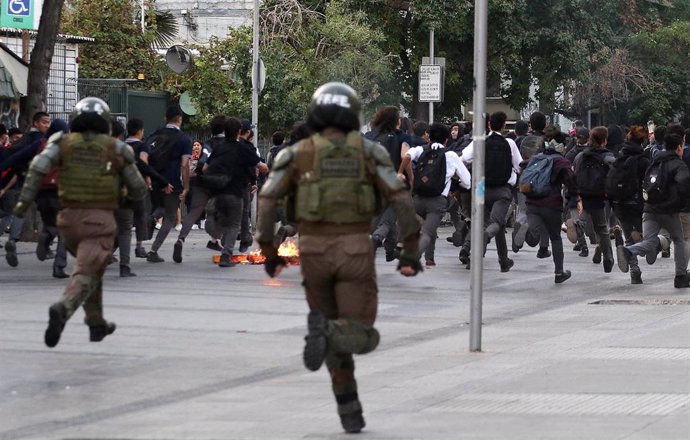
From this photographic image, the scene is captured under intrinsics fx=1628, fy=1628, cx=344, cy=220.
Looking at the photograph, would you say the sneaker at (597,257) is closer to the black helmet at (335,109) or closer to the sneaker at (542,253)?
the sneaker at (542,253)

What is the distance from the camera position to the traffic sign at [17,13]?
1000 inches

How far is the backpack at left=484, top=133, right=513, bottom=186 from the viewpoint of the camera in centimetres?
1872

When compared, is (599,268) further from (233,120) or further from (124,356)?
(124,356)

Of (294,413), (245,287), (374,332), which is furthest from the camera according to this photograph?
→ (245,287)

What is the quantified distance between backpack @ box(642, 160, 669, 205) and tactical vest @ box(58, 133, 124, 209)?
7.35m

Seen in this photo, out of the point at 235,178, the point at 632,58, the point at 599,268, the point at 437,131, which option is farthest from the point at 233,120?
the point at 632,58

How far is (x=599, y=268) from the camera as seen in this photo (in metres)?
20.2

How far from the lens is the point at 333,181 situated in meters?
8.27

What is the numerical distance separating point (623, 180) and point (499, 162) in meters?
1.43

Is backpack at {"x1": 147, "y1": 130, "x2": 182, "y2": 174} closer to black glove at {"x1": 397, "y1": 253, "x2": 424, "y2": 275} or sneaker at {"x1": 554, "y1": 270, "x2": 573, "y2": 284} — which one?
sneaker at {"x1": 554, "y1": 270, "x2": 573, "y2": 284}

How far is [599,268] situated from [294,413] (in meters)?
11.9

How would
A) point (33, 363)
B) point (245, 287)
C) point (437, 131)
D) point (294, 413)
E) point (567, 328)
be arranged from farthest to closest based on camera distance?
point (437, 131) < point (245, 287) < point (567, 328) < point (33, 363) < point (294, 413)

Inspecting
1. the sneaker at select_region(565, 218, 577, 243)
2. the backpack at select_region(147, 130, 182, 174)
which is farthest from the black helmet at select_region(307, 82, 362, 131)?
the sneaker at select_region(565, 218, 577, 243)

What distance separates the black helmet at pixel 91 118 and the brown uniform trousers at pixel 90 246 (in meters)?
0.57
